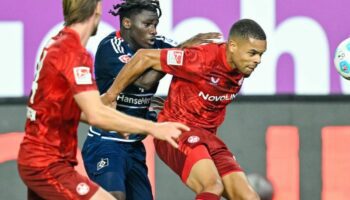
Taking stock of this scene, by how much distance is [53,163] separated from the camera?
6.30 meters

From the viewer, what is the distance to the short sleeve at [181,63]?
26.1ft

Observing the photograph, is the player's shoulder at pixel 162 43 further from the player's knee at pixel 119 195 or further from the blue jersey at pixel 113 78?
the player's knee at pixel 119 195

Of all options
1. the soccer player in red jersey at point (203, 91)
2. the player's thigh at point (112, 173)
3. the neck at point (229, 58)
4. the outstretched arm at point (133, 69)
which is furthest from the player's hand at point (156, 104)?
the neck at point (229, 58)

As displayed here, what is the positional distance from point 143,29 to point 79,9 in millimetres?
2174

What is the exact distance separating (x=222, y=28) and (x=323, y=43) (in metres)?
0.92

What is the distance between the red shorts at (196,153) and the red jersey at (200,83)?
127 mm

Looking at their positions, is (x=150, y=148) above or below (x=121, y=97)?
below

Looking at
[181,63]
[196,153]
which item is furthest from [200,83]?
[196,153]

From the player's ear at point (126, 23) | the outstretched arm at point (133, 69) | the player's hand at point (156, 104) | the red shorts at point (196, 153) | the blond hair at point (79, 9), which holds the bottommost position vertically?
the red shorts at point (196, 153)

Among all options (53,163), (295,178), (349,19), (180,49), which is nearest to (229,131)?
(295,178)

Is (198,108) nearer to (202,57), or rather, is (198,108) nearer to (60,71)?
(202,57)

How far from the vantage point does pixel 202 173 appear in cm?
Answer: 762

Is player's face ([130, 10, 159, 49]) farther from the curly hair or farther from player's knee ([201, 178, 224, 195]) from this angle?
player's knee ([201, 178, 224, 195])

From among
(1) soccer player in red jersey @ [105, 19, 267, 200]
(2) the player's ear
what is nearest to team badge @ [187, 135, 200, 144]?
(1) soccer player in red jersey @ [105, 19, 267, 200]
